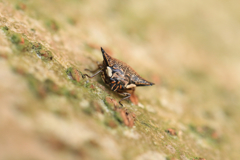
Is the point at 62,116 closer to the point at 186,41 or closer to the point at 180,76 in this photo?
the point at 180,76

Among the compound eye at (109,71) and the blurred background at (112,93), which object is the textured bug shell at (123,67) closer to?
the compound eye at (109,71)

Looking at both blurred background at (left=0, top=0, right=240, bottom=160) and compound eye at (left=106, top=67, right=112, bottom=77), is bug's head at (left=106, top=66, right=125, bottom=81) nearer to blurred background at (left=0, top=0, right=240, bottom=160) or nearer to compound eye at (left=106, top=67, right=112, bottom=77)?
compound eye at (left=106, top=67, right=112, bottom=77)

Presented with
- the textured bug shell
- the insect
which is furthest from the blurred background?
the textured bug shell

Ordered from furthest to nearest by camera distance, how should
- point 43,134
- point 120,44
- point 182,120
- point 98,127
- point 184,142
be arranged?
1. point 120,44
2. point 182,120
3. point 184,142
4. point 98,127
5. point 43,134

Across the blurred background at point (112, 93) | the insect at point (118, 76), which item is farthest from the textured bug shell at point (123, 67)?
the blurred background at point (112, 93)

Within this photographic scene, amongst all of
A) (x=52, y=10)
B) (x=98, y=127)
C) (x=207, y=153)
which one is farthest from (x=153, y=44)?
(x=98, y=127)

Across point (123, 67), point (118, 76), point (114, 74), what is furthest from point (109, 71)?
point (123, 67)
